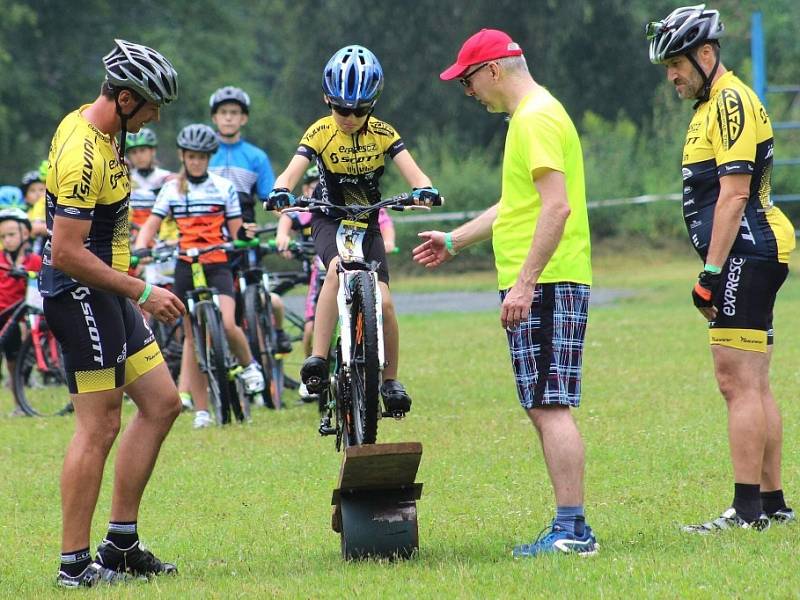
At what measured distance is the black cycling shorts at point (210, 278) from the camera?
12.3 m

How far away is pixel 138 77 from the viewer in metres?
6.46

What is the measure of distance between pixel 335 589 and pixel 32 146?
41883 mm

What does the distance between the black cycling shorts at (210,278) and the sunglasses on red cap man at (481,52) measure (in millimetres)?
5949

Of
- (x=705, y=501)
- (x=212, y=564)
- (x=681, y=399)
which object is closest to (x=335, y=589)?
(x=212, y=564)

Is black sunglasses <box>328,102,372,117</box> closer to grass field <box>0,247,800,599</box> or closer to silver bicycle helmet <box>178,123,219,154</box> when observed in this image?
grass field <box>0,247,800,599</box>

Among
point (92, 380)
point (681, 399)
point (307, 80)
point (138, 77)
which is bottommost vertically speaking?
point (681, 399)

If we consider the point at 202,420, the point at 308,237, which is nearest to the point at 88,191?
the point at 202,420

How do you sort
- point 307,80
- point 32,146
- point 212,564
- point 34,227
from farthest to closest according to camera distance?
1. point 307,80
2. point 32,146
3. point 34,227
4. point 212,564

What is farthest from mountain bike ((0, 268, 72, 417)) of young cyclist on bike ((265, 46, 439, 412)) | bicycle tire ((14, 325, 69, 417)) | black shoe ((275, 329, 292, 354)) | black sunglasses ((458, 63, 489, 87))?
black sunglasses ((458, 63, 489, 87))

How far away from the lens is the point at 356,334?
7.97 meters

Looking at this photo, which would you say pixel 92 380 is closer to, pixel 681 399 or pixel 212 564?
pixel 212 564

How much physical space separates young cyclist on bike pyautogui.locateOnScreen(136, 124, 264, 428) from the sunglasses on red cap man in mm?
5741

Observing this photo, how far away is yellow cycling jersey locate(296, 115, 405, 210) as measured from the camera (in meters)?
8.48

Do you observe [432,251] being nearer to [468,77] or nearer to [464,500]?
[468,77]
